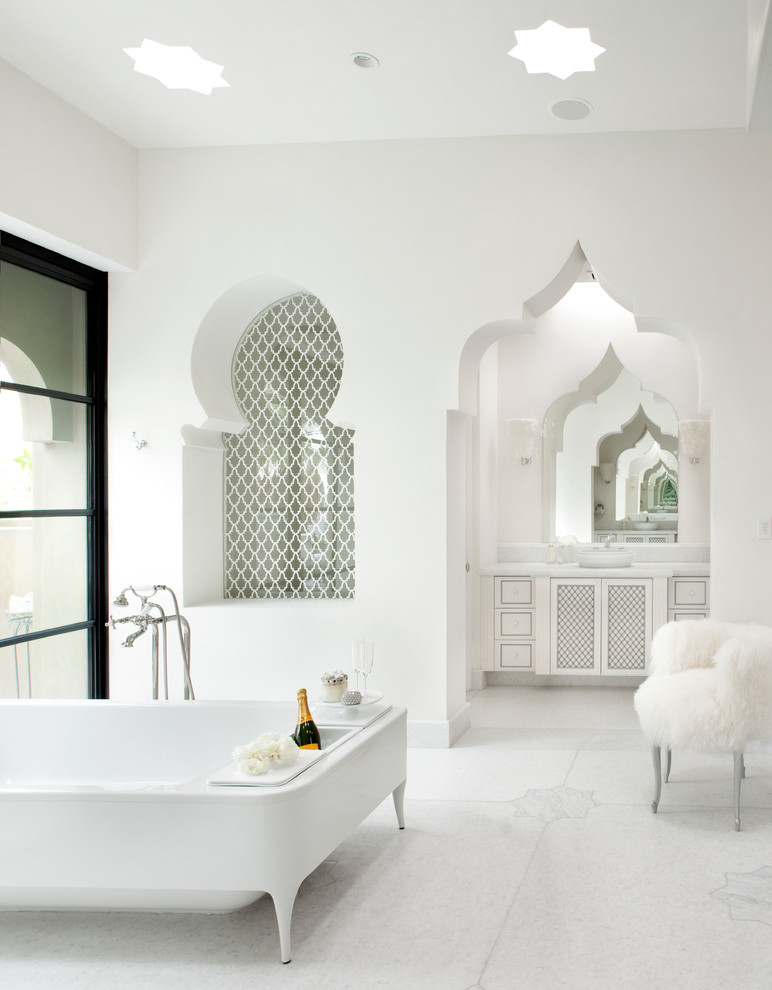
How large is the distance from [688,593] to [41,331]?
13.0 ft

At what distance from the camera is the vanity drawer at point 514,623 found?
5703 millimetres

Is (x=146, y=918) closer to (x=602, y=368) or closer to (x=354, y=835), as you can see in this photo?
(x=354, y=835)

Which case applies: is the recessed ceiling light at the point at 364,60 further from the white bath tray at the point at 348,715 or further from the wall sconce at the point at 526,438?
the wall sconce at the point at 526,438

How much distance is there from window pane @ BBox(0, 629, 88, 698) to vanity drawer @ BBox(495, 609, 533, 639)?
8.31 feet

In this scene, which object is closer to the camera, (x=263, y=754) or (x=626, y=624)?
(x=263, y=754)

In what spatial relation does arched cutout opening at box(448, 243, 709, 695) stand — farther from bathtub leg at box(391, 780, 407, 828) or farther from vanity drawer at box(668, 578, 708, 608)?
bathtub leg at box(391, 780, 407, 828)

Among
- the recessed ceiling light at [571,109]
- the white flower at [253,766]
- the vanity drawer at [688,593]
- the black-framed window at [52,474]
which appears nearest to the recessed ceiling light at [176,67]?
the black-framed window at [52,474]

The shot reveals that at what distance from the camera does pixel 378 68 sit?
142 inches

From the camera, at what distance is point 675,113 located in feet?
13.2

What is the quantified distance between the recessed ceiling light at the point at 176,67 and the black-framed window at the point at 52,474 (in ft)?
3.12

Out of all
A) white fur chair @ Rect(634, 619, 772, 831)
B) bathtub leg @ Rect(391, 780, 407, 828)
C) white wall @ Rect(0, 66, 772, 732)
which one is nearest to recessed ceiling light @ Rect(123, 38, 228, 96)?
white wall @ Rect(0, 66, 772, 732)

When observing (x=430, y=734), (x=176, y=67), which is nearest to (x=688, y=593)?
(x=430, y=734)

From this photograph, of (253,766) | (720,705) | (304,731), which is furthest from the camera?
(720,705)

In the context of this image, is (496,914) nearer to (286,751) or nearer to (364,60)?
(286,751)
